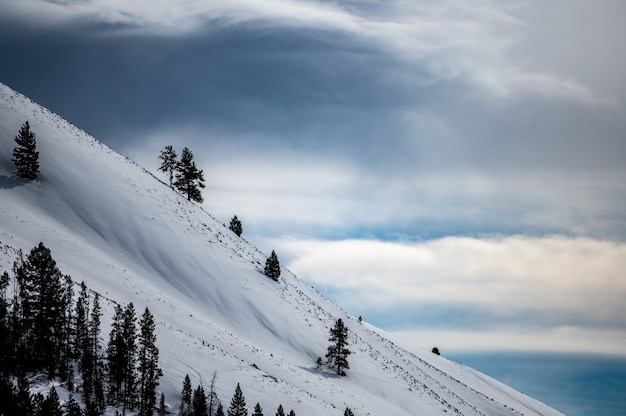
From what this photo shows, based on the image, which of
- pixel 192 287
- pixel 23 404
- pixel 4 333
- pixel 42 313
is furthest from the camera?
pixel 192 287

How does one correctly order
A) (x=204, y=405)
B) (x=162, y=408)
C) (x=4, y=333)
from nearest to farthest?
(x=4, y=333), (x=162, y=408), (x=204, y=405)

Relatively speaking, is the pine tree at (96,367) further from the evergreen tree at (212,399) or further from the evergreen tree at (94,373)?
the evergreen tree at (212,399)

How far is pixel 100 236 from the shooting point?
2992 inches

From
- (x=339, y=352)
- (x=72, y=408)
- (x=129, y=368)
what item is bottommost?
(x=72, y=408)

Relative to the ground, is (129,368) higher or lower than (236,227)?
lower

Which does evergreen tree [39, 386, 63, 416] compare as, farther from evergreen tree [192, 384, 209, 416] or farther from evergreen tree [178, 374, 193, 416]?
evergreen tree [192, 384, 209, 416]

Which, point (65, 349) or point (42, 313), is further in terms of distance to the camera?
point (65, 349)

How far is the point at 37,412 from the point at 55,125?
246 feet

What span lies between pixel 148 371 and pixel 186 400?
5.08m

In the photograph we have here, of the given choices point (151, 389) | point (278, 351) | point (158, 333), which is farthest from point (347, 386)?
point (151, 389)

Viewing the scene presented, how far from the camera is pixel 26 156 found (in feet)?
254

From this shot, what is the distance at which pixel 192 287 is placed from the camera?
76.9 m

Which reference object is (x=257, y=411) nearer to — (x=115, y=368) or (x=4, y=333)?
(x=115, y=368)

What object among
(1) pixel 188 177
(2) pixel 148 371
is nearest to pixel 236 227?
(1) pixel 188 177
